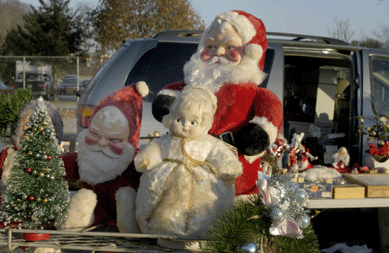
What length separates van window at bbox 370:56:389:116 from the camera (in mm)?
4762

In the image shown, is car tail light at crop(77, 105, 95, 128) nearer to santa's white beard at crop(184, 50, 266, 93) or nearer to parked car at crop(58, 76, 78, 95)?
santa's white beard at crop(184, 50, 266, 93)

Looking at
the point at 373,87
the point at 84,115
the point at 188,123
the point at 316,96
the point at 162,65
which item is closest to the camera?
the point at 188,123

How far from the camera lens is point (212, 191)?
87.5 inches

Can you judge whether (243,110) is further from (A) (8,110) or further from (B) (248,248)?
(A) (8,110)

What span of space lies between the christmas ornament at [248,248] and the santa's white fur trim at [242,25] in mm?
1550

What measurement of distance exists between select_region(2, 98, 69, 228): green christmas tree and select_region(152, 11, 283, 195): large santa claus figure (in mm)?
847

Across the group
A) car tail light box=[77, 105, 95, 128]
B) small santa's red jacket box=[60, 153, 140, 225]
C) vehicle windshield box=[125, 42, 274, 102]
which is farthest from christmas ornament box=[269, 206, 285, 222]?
car tail light box=[77, 105, 95, 128]

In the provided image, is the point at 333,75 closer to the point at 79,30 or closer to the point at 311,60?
the point at 311,60

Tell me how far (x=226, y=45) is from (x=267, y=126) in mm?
716

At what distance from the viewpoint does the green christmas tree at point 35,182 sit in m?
2.22

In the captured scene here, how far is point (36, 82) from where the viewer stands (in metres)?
15.8

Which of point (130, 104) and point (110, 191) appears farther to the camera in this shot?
point (130, 104)

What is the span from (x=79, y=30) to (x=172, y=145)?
2332 cm

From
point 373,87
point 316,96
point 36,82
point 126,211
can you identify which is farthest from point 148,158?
point 36,82
